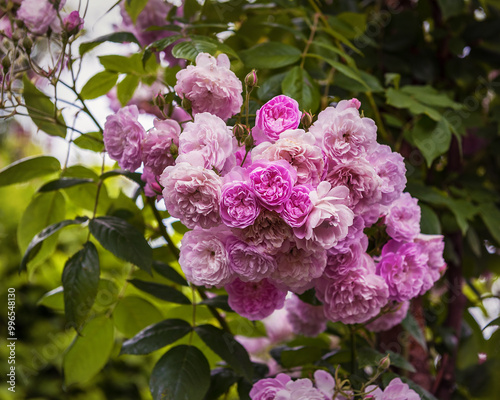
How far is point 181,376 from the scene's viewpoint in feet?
2.36

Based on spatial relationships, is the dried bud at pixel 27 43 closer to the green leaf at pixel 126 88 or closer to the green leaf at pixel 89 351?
the green leaf at pixel 126 88

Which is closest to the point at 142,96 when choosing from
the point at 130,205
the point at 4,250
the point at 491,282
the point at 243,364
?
the point at 130,205

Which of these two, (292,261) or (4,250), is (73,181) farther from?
(4,250)

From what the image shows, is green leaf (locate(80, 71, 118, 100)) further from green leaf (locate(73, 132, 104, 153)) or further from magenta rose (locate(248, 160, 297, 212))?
magenta rose (locate(248, 160, 297, 212))

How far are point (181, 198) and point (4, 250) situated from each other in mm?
2112

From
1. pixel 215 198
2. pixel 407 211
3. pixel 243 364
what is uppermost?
pixel 215 198

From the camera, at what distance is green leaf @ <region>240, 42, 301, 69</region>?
2.71 ft

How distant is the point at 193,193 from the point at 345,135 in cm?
18

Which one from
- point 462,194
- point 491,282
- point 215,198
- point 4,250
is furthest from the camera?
point 4,250

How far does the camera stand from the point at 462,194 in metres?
1.07

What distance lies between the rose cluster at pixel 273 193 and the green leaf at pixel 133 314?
313 mm

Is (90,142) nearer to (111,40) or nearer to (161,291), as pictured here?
(111,40)

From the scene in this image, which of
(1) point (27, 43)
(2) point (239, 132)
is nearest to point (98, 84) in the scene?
(1) point (27, 43)

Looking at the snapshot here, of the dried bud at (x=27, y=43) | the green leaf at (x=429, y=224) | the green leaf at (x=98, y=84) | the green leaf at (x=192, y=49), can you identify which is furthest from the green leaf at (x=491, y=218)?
the dried bud at (x=27, y=43)
